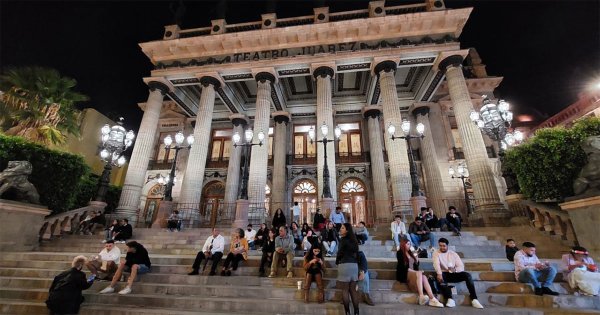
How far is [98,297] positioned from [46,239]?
6562 millimetres

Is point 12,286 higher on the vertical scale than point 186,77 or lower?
lower

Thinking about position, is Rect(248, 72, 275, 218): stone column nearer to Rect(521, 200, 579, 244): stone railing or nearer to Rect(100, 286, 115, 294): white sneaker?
Rect(100, 286, 115, 294): white sneaker

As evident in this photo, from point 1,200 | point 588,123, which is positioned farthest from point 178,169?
point 588,123

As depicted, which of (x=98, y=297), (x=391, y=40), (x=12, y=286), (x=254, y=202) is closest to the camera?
(x=98, y=297)

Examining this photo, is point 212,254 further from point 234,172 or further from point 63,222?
point 234,172

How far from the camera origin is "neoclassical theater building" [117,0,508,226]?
12.3m

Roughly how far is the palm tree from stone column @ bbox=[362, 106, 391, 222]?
1617 centimetres

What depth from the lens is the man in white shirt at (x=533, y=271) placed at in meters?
4.32

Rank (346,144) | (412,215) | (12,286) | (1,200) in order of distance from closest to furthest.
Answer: (12,286) < (1,200) < (412,215) < (346,144)

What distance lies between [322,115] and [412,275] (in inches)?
389

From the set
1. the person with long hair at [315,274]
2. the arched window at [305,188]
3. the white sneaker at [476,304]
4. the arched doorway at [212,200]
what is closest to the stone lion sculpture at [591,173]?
the white sneaker at [476,304]

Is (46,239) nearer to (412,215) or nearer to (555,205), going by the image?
(412,215)

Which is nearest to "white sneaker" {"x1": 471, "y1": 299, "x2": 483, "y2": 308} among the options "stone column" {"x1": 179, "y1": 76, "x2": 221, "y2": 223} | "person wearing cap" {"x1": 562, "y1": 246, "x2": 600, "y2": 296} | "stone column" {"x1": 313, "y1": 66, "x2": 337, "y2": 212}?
"person wearing cap" {"x1": 562, "y1": 246, "x2": 600, "y2": 296}

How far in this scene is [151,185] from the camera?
19062 millimetres
